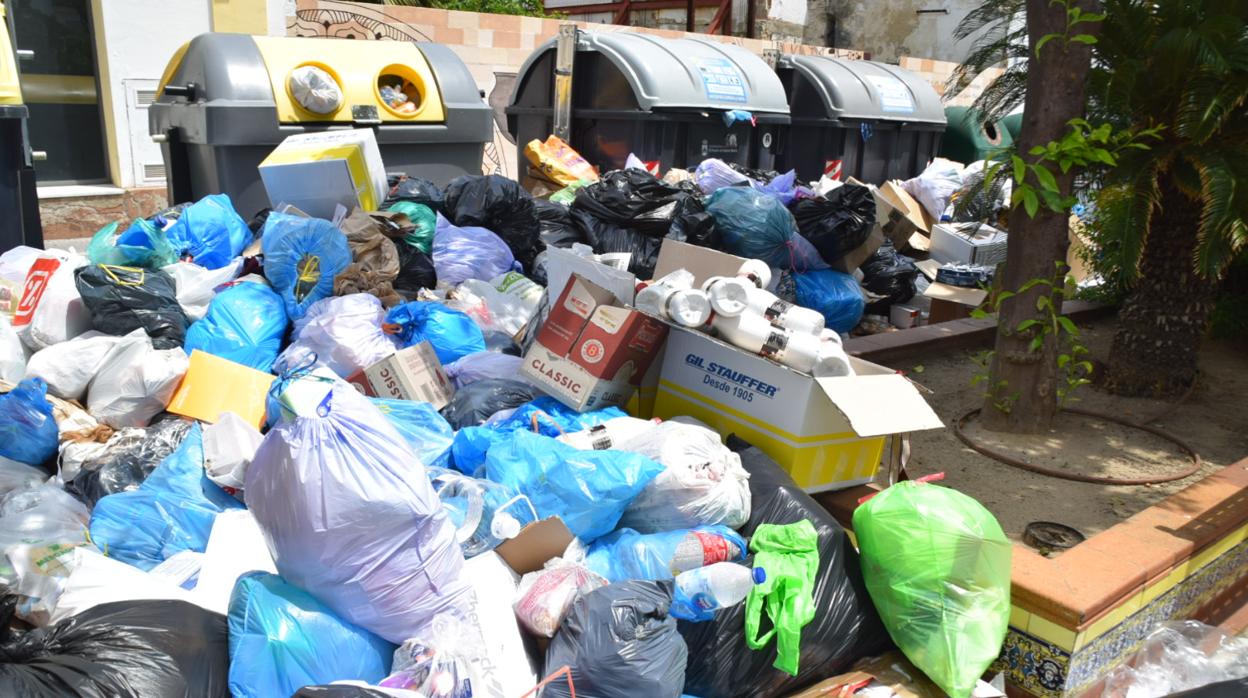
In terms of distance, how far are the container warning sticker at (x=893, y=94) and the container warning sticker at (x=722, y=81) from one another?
1.81m

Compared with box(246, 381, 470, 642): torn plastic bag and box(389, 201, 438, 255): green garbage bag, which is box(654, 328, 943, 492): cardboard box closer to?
box(246, 381, 470, 642): torn plastic bag

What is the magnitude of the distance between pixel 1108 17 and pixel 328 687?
3683 mm

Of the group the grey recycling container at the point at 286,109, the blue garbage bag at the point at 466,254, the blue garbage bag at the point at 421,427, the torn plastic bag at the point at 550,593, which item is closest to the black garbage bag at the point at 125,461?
the blue garbage bag at the point at 421,427

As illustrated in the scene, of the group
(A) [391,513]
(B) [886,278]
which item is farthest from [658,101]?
(A) [391,513]

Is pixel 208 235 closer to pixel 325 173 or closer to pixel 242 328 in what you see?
pixel 325 173

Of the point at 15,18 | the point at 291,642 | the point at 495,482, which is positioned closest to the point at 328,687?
the point at 291,642

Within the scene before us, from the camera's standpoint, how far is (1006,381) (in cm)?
355

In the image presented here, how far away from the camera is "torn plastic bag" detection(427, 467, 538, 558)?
2354 millimetres

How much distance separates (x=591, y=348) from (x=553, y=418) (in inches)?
10.3

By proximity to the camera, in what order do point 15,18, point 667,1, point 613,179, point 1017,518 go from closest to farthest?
point 1017,518
point 613,179
point 15,18
point 667,1

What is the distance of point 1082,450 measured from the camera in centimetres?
349

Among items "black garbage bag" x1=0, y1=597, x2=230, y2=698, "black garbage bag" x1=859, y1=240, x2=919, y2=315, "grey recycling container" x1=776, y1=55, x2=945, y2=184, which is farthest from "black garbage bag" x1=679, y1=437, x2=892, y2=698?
"grey recycling container" x1=776, y1=55, x2=945, y2=184

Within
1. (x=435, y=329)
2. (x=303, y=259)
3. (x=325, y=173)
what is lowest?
(x=435, y=329)

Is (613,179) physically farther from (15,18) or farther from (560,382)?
(15,18)
